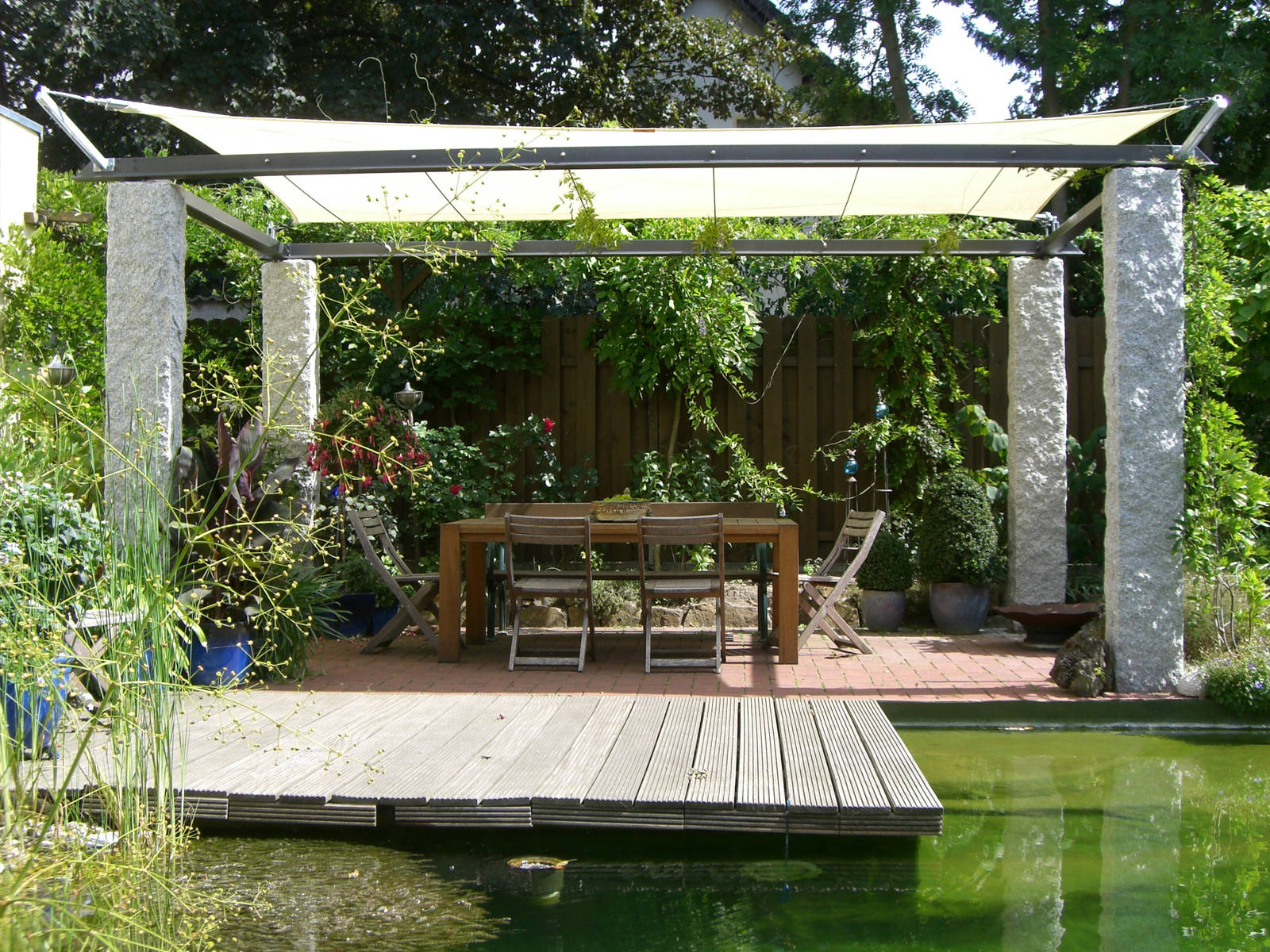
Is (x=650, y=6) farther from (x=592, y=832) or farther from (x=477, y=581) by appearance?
(x=592, y=832)

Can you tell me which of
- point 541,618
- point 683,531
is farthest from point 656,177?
point 541,618

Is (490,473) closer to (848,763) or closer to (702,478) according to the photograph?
(702,478)

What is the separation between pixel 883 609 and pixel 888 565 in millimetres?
311

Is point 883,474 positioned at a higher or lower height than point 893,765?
higher

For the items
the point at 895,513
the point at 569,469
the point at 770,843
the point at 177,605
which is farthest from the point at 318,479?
the point at 177,605

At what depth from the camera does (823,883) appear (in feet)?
10.9

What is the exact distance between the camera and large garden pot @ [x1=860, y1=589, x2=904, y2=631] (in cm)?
762

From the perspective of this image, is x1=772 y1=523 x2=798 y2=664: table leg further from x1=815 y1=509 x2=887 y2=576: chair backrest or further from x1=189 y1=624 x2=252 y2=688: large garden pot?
x1=189 y1=624 x2=252 y2=688: large garden pot

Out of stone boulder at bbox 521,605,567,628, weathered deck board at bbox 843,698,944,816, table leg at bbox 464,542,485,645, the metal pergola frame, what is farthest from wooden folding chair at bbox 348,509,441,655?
weathered deck board at bbox 843,698,944,816

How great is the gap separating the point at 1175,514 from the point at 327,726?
159 inches

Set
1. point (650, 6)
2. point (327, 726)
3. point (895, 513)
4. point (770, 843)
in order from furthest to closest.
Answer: point (650, 6), point (895, 513), point (327, 726), point (770, 843)

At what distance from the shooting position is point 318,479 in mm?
7551

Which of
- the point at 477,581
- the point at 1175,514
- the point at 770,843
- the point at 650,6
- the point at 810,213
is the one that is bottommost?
the point at 770,843

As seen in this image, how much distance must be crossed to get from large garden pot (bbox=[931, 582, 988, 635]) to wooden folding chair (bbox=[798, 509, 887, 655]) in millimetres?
784
